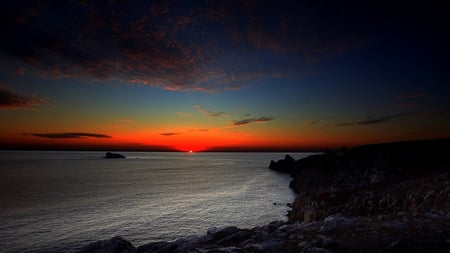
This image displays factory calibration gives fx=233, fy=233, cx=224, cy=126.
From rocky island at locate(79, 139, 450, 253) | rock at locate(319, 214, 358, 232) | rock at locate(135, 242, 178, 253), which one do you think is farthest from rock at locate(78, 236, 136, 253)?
rock at locate(319, 214, 358, 232)

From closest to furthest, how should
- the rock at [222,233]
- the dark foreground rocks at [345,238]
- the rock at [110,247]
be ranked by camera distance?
the dark foreground rocks at [345,238] < the rock at [222,233] < the rock at [110,247]

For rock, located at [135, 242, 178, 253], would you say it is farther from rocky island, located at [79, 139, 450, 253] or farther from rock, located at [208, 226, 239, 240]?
rock, located at [208, 226, 239, 240]

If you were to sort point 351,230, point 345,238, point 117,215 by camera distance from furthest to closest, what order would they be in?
point 117,215, point 351,230, point 345,238

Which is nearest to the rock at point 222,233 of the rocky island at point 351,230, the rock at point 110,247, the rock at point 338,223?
the rocky island at point 351,230

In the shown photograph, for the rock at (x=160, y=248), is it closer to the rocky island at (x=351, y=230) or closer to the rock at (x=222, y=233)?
the rocky island at (x=351, y=230)

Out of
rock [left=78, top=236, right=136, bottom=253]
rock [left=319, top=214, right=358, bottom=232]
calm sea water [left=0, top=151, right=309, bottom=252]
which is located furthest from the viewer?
calm sea water [left=0, top=151, right=309, bottom=252]

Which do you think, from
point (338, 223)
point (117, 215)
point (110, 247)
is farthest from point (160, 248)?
point (117, 215)

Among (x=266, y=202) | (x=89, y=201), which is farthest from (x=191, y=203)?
(x=89, y=201)

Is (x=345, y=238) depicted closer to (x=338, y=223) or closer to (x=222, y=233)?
(x=338, y=223)

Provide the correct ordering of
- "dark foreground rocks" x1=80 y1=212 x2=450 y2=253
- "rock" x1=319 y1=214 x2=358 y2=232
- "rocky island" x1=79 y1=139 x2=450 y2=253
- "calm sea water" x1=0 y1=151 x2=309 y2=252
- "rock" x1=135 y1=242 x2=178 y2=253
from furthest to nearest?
"calm sea water" x1=0 y1=151 x2=309 y2=252
"rock" x1=135 y1=242 x2=178 y2=253
"rock" x1=319 y1=214 x2=358 y2=232
"rocky island" x1=79 y1=139 x2=450 y2=253
"dark foreground rocks" x1=80 y1=212 x2=450 y2=253

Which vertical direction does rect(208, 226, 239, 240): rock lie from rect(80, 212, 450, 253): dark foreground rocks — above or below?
below

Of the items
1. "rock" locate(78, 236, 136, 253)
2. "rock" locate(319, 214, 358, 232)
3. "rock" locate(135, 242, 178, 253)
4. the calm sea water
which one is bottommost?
the calm sea water

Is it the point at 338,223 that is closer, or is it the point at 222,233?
the point at 338,223

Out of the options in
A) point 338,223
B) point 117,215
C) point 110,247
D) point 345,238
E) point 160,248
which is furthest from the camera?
point 117,215
